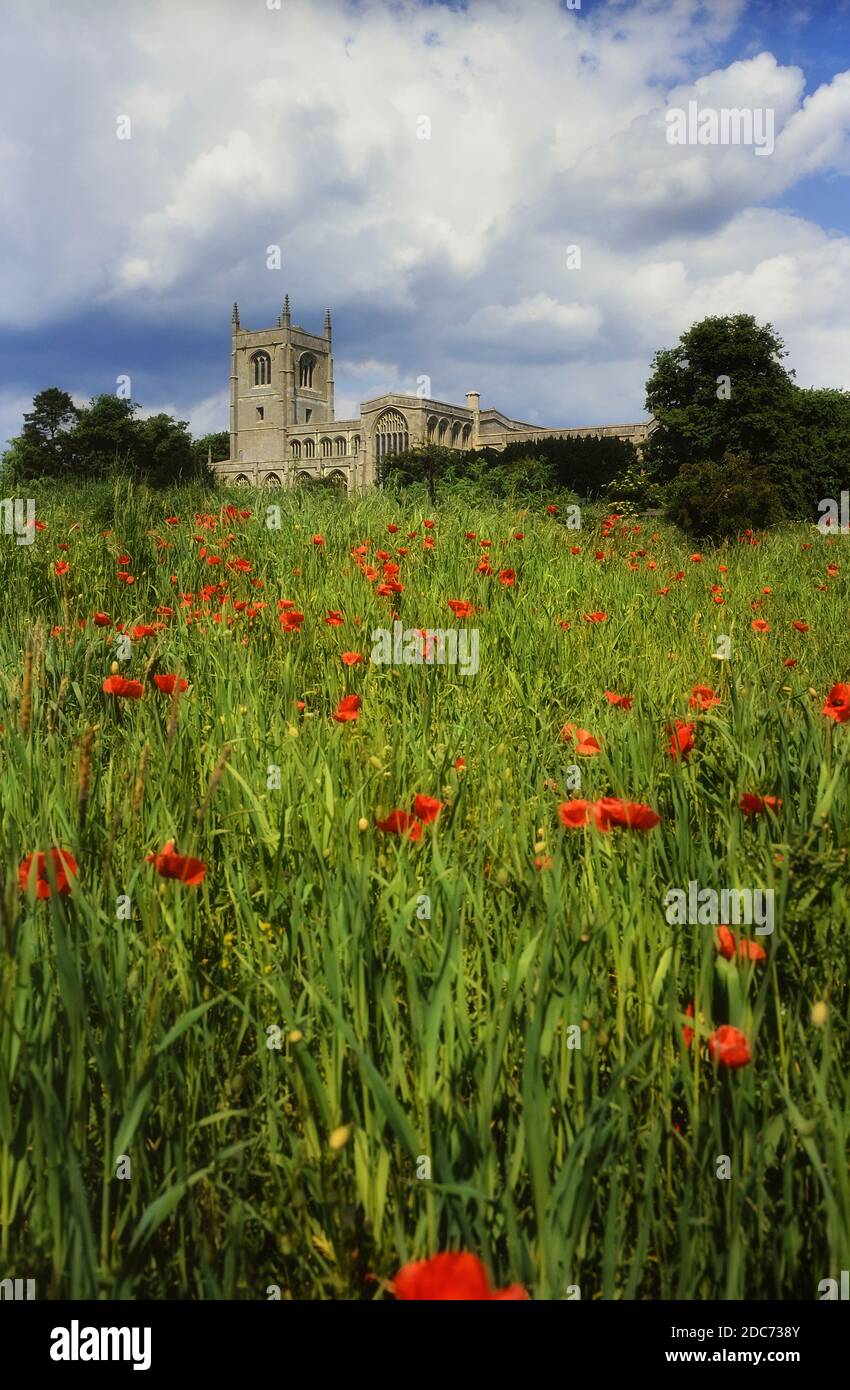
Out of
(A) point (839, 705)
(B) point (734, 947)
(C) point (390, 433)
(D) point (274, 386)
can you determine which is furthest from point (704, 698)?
(D) point (274, 386)

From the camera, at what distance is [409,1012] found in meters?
1.31

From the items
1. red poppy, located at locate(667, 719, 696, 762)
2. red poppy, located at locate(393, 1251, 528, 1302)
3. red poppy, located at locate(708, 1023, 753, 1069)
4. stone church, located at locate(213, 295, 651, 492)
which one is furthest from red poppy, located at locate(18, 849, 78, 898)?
stone church, located at locate(213, 295, 651, 492)

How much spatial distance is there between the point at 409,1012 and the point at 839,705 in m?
1.26

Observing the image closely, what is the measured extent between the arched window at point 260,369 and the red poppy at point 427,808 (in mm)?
100269

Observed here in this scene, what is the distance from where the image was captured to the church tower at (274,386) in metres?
92.9

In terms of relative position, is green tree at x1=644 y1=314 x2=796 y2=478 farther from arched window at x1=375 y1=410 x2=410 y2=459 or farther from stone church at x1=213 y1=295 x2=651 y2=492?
arched window at x1=375 y1=410 x2=410 y2=459

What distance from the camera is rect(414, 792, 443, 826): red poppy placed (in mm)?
1619
